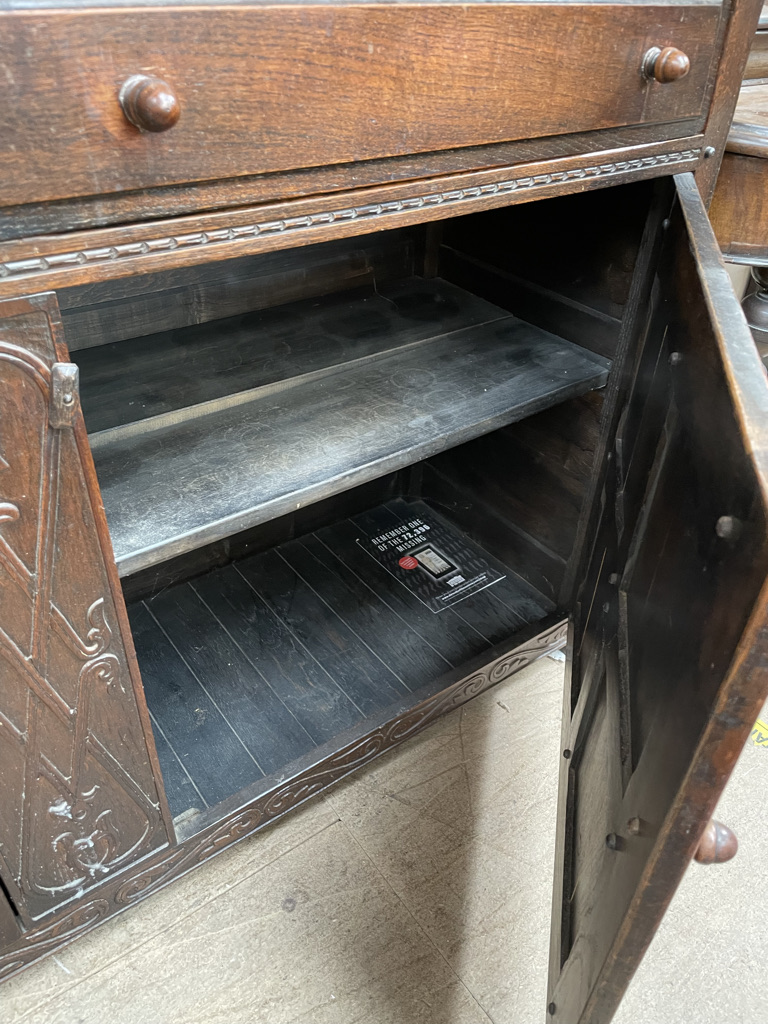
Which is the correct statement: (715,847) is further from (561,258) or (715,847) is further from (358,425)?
(561,258)

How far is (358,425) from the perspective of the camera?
0.94m

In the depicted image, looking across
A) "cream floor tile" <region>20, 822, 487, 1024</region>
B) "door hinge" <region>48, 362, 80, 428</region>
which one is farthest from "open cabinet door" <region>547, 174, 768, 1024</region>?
"door hinge" <region>48, 362, 80, 428</region>

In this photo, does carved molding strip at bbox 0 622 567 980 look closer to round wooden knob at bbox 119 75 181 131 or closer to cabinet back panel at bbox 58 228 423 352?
cabinet back panel at bbox 58 228 423 352

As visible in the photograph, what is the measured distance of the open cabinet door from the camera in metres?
0.46

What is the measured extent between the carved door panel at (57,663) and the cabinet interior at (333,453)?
9 centimetres

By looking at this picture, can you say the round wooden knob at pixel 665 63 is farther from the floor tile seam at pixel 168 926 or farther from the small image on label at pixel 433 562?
the floor tile seam at pixel 168 926

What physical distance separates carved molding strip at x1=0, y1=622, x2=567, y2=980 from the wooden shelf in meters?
0.44

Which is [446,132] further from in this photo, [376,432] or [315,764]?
A: [315,764]

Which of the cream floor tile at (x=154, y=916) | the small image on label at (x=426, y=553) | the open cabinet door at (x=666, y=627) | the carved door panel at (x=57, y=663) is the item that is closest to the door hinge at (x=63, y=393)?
the carved door panel at (x=57, y=663)

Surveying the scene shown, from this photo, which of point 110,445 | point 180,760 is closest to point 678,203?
point 110,445

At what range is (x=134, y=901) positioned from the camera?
95 cm

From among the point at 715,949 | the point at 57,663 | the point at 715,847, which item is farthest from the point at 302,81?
the point at 715,949

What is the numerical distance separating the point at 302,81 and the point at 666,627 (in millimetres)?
500

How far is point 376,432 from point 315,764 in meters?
0.48
